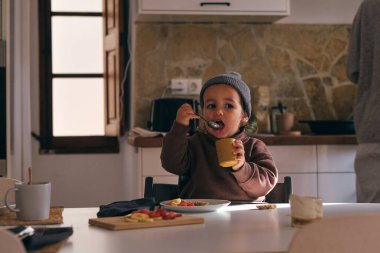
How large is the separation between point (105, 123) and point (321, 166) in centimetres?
176

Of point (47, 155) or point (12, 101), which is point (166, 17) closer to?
point (12, 101)

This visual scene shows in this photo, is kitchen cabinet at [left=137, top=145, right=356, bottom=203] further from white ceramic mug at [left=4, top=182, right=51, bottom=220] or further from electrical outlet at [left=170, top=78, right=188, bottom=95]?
white ceramic mug at [left=4, top=182, right=51, bottom=220]

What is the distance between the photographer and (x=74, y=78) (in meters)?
4.86

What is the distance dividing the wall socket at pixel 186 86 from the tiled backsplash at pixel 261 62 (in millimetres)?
46

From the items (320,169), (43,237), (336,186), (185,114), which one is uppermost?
(185,114)

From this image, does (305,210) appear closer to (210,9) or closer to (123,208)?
(123,208)

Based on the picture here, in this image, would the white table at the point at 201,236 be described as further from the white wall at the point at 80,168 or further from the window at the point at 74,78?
the window at the point at 74,78

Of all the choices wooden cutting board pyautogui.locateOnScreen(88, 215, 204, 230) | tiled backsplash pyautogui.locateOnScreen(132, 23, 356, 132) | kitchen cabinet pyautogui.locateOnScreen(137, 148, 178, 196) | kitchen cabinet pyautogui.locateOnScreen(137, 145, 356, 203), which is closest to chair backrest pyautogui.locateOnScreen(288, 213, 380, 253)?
wooden cutting board pyautogui.locateOnScreen(88, 215, 204, 230)

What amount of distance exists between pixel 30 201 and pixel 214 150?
934 millimetres

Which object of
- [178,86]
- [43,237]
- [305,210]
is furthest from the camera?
[178,86]

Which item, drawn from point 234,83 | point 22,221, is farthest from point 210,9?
point 22,221

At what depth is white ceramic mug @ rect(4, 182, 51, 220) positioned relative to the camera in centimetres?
152

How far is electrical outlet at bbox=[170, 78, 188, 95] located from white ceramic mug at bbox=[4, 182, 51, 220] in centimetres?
263

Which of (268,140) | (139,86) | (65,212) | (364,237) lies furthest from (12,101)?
(364,237)
